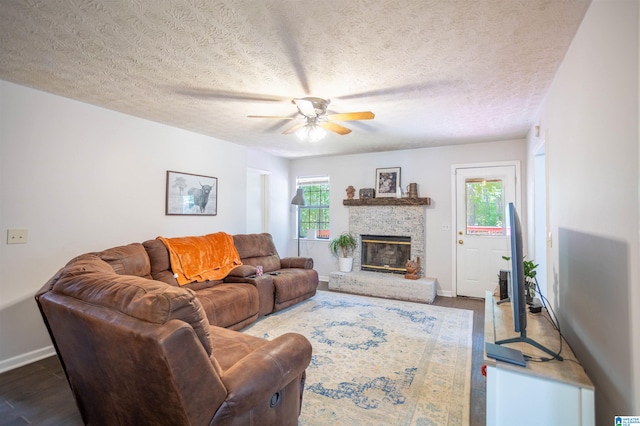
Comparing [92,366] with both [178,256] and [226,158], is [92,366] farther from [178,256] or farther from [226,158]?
[226,158]

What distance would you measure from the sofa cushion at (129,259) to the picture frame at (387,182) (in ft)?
11.9

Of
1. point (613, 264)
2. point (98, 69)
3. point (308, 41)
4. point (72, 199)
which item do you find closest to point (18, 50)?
point (98, 69)

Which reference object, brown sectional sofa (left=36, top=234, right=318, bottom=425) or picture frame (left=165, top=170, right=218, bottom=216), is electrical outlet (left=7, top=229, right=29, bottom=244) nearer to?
picture frame (left=165, top=170, right=218, bottom=216)

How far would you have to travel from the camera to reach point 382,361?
2.61 m

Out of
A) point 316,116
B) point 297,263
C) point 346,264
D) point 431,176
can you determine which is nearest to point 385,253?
point 346,264

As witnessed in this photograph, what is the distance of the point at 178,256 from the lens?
11.3 ft

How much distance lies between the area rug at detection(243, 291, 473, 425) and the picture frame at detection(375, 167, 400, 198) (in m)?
1.85

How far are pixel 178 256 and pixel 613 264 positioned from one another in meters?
3.56

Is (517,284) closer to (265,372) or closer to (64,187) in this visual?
(265,372)

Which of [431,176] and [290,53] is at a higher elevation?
[290,53]

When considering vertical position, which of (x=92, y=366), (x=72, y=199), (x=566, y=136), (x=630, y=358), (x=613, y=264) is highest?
(x=566, y=136)

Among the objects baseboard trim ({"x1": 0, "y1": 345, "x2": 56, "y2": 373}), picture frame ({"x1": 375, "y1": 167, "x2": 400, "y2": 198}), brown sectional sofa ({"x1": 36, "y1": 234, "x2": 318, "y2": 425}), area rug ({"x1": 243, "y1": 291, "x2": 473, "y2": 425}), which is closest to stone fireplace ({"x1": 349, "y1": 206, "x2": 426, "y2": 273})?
picture frame ({"x1": 375, "y1": 167, "x2": 400, "y2": 198})

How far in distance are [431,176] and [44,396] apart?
5.02 metres

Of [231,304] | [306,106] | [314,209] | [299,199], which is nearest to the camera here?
[306,106]
